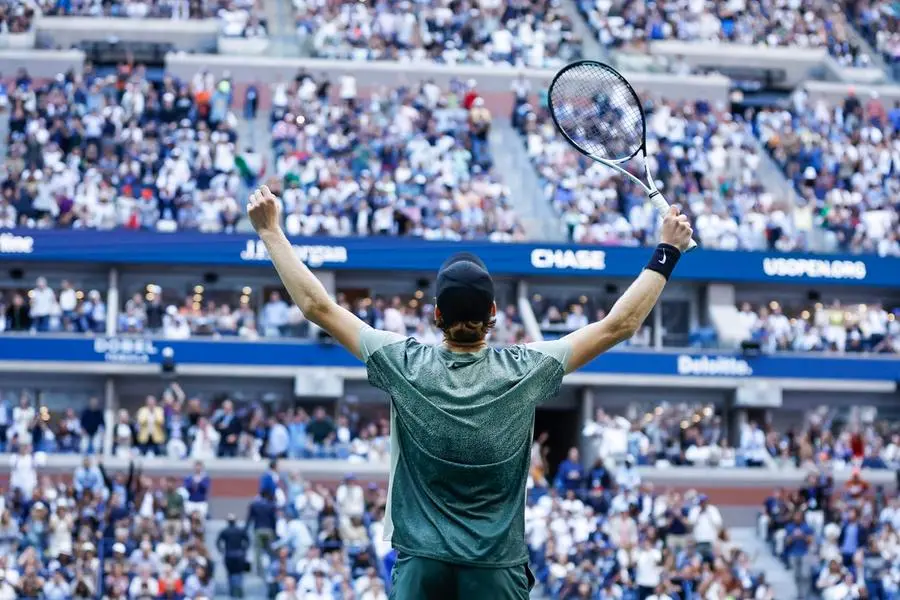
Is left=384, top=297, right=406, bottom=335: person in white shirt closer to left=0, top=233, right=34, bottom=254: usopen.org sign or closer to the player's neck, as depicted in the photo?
left=0, top=233, right=34, bottom=254: usopen.org sign

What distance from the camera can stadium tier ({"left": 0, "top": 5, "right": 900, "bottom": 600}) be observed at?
25.5 m

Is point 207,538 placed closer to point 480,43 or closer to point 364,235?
point 364,235

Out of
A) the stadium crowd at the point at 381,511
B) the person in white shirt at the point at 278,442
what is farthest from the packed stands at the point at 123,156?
the person in white shirt at the point at 278,442

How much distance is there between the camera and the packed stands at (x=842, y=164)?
35250mm

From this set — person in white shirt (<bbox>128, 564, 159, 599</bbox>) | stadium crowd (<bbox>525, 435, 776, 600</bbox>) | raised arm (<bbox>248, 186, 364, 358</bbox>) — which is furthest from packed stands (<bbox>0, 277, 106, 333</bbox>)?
raised arm (<bbox>248, 186, 364, 358</bbox>)

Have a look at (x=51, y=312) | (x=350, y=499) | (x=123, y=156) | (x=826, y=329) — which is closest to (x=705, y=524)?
(x=350, y=499)

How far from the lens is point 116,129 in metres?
33.8

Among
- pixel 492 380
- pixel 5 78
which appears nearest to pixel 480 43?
pixel 5 78

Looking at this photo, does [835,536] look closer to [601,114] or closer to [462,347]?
[601,114]

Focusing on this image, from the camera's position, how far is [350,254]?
107 ft

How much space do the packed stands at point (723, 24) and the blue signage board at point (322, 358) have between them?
11.3m

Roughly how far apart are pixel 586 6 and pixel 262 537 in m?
21.6

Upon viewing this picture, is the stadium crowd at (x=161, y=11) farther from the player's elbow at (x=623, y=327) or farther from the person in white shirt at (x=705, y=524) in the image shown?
the player's elbow at (x=623, y=327)

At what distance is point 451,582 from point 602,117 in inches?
130
